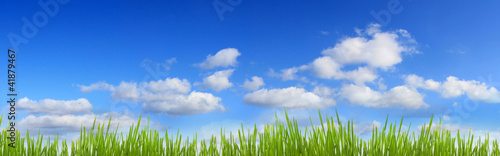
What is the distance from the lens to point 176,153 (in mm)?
4289

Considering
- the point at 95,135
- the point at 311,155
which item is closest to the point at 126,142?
the point at 95,135

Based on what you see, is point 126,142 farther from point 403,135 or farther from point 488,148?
point 488,148

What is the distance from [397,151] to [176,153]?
2.22m

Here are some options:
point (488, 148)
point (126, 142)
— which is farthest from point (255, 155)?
point (488, 148)

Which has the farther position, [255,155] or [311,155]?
[255,155]

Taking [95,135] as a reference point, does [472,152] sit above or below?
below

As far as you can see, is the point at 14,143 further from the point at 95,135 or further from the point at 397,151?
the point at 397,151

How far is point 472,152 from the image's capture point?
5.02m

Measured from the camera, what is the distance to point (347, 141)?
3.93 meters

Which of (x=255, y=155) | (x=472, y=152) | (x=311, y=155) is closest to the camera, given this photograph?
(x=311, y=155)

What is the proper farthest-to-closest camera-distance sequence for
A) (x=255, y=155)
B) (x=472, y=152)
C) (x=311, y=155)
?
(x=472, y=152) < (x=255, y=155) < (x=311, y=155)

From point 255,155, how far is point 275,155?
33 centimetres

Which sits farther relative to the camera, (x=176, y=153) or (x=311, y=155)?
(x=176, y=153)

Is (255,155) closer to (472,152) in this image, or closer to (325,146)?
(325,146)
